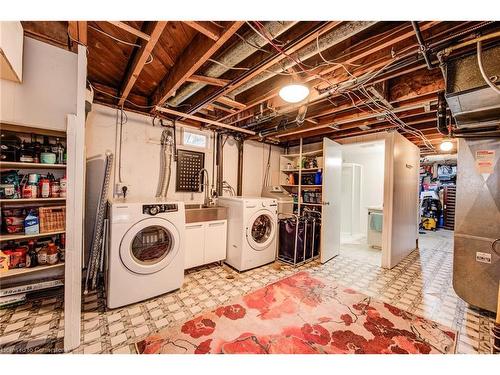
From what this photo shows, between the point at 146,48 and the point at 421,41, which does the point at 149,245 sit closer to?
the point at 146,48

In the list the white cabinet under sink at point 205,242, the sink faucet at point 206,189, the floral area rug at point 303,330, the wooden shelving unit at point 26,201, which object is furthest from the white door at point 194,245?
the wooden shelving unit at point 26,201

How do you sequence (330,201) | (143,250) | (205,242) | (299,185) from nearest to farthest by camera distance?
(143,250) → (205,242) → (330,201) → (299,185)

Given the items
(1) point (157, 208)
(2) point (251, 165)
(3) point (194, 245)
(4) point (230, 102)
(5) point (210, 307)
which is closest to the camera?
(5) point (210, 307)

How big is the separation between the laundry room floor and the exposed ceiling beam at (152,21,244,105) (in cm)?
220

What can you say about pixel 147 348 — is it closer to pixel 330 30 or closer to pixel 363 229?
pixel 330 30

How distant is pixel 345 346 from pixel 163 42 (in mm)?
2830

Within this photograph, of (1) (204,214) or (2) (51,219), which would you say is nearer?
(2) (51,219)

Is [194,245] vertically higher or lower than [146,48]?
lower

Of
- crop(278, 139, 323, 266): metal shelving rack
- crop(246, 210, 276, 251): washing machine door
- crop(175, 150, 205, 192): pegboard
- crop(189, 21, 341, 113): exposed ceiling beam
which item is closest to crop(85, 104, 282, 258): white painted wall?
crop(175, 150, 205, 192): pegboard

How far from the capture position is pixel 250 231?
304 centimetres

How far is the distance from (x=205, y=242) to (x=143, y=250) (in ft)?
2.84

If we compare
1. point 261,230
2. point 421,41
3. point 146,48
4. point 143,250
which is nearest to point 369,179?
point 261,230

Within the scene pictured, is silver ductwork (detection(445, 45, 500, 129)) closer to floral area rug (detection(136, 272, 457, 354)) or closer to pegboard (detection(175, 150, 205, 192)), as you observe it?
floral area rug (detection(136, 272, 457, 354))

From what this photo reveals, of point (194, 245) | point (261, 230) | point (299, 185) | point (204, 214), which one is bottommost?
point (194, 245)
